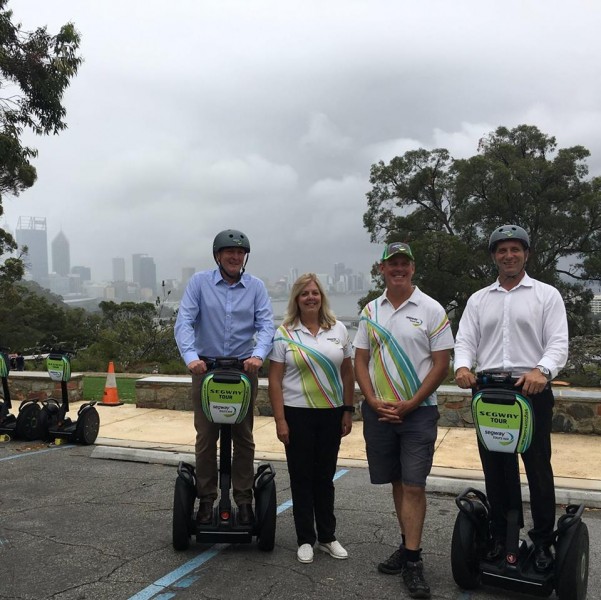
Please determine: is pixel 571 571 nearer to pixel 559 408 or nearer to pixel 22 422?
pixel 559 408

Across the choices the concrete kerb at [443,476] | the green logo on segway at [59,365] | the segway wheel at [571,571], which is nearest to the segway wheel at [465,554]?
the segway wheel at [571,571]

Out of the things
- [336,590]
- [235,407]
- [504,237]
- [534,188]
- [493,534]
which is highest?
[534,188]

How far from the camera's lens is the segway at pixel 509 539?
305cm

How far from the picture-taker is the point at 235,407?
371 cm

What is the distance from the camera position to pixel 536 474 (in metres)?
3.24

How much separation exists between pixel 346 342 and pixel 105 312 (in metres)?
43.1

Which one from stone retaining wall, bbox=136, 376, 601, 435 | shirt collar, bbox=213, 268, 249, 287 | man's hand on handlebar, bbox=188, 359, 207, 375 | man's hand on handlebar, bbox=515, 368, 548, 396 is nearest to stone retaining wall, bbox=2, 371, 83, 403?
stone retaining wall, bbox=136, 376, 601, 435

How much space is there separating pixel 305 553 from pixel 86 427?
4406 millimetres

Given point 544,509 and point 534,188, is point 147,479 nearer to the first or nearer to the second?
point 544,509

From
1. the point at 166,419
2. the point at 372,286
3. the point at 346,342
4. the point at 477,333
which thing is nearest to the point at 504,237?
the point at 477,333

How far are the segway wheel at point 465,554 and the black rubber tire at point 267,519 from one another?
119cm

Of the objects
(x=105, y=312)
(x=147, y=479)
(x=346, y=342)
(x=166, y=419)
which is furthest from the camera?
(x=105, y=312)

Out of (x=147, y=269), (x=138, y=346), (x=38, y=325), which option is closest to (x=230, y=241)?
(x=138, y=346)

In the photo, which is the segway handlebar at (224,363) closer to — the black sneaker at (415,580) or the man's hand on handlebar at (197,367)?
the man's hand on handlebar at (197,367)
